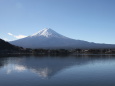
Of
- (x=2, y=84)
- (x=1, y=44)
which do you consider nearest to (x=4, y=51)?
(x=1, y=44)

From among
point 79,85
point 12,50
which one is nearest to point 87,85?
point 79,85

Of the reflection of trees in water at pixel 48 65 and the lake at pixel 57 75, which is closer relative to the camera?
the lake at pixel 57 75

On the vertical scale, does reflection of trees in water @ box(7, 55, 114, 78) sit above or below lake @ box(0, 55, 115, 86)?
above

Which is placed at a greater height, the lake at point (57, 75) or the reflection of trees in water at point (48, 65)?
the reflection of trees in water at point (48, 65)

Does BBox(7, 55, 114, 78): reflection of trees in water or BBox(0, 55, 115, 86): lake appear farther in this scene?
BBox(7, 55, 114, 78): reflection of trees in water

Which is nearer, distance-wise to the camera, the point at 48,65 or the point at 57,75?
the point at 57,75

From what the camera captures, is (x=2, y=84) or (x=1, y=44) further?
(x=1, y=44)

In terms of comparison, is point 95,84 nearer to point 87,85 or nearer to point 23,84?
point 87,85

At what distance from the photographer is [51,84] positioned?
16891 mm

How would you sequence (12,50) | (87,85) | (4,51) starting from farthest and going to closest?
(12,50) < (4,51) < (87,85)

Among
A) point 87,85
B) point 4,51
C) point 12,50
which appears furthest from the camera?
point 12,50

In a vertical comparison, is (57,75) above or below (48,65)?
below

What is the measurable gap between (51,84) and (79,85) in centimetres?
220

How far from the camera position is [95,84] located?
1659 centimetres
